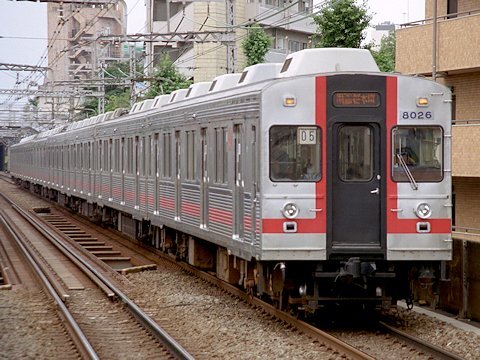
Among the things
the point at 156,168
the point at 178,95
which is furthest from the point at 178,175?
the point at 178,95

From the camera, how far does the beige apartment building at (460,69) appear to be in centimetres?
2019

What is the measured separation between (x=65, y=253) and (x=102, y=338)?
32.9 ft

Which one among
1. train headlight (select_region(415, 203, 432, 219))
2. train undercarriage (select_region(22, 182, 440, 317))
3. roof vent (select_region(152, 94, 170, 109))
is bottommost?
train undercarriage (select_region(22, 182, 440, 317))

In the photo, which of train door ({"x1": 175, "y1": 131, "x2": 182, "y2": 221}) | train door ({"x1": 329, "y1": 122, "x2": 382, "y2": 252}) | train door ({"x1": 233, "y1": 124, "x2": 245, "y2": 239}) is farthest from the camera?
train door ({"x1": 175, "y1": 131, "x2": 182, "y2": 221})

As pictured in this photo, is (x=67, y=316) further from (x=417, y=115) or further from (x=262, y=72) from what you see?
(x=417, y=115)

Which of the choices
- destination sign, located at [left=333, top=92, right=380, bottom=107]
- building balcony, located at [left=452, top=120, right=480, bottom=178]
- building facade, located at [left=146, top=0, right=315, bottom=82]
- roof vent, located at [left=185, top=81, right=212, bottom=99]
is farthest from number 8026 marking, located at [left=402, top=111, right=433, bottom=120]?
building facade, located at [left=146, top=0, right=315, bottom=82]

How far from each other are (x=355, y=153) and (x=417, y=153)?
71 cm

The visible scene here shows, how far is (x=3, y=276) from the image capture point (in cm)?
1756

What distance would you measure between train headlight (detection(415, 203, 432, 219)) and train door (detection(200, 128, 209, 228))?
13.4ft

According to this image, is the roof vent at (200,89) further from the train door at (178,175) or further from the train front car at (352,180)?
the train front car at (352,180)

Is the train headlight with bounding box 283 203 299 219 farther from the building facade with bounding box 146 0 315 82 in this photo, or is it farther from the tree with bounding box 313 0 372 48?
the building facade with bounding box 146 0 315 82

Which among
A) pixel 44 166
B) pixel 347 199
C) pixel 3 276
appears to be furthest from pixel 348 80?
pixel 44 166

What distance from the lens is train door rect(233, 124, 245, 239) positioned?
12.2 m

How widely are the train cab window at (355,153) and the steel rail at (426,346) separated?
67.9 inches
